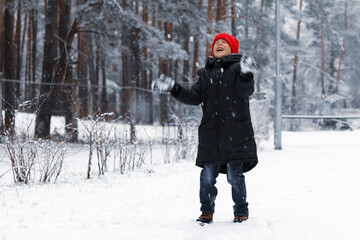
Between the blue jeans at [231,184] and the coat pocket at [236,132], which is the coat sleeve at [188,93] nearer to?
the coat pocket at [236,132]

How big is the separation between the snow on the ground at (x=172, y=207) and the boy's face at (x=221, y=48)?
59.3 inches

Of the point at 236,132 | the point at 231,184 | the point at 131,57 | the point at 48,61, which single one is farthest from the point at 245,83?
the point at 48,61

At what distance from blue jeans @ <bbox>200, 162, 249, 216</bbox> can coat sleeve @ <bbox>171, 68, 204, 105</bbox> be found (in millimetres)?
597

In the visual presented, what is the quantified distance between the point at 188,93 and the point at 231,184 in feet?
2.93

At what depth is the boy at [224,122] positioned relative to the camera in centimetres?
381

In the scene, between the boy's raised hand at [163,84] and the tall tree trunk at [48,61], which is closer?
the boy's raised hand at [163,84]

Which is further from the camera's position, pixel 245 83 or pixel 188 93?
pixel 188 93

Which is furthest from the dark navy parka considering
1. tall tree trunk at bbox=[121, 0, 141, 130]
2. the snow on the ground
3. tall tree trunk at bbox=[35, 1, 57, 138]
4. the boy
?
tall tree trunk at bbox=[35, 1, 57, 138]

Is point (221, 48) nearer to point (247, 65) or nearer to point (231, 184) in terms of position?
point (247, 65)

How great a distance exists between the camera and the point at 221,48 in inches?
158

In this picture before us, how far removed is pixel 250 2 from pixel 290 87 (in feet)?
50.1

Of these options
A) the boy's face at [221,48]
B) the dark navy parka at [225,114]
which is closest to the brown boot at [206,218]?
the dark navy parka at [225,114]

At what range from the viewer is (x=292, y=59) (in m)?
37.6

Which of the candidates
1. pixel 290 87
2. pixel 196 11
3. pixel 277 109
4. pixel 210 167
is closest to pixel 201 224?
pixel 210 167
